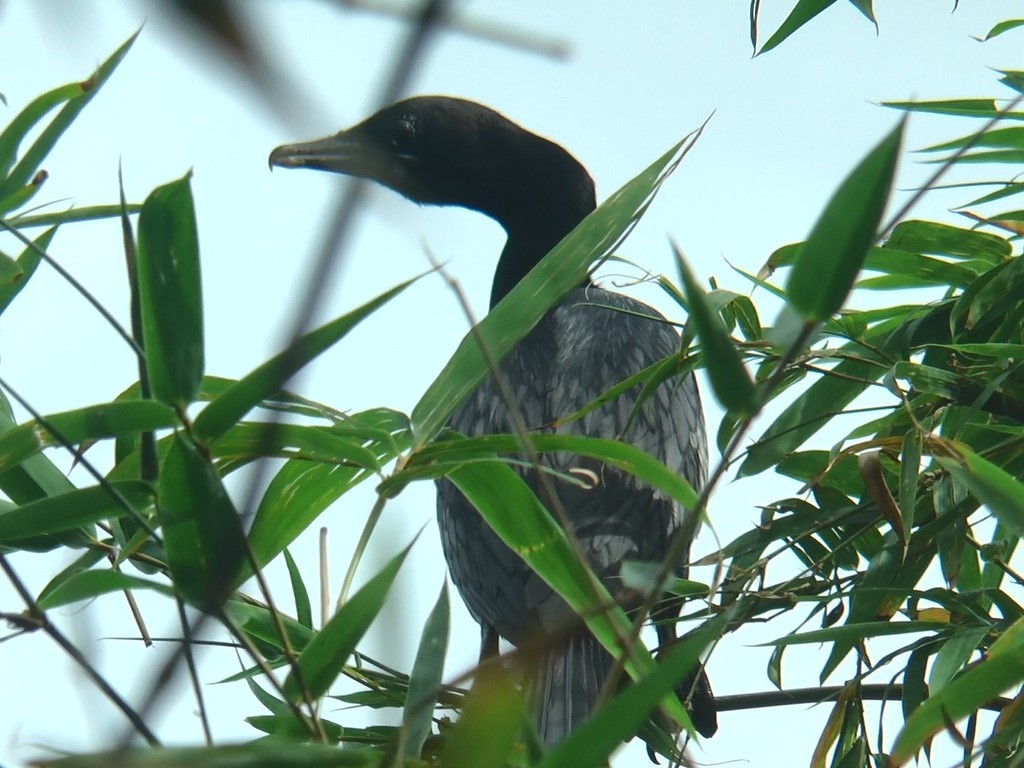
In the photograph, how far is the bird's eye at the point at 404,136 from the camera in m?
3.63

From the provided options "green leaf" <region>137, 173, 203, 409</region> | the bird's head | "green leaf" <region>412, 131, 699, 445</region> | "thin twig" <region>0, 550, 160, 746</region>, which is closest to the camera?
"thin twig" <region>0, 550, 160, 746</region>

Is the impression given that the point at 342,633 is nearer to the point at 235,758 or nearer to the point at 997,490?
the point at 235,758

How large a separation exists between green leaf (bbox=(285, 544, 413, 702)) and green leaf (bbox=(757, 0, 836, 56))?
105 cm

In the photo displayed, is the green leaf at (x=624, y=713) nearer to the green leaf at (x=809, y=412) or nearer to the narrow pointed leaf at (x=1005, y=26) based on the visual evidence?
the green leaf at (x=809, y=412)

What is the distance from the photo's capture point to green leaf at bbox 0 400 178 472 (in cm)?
94

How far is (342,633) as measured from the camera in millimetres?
1008

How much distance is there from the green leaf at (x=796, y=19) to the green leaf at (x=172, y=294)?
105 centimetres

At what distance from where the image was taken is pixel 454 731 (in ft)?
2.34

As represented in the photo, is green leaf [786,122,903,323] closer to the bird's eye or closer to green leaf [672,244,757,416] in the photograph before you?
green leaf [672,244,757,416]

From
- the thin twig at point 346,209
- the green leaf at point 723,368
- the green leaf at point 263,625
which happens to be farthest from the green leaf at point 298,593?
the thin twig at point 346,209

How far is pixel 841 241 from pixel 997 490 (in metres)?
0.67

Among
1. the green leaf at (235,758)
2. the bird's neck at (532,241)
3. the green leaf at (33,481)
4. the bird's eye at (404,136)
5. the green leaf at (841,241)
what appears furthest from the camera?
the bird's neck at (532,241)

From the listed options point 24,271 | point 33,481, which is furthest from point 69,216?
point 33,481

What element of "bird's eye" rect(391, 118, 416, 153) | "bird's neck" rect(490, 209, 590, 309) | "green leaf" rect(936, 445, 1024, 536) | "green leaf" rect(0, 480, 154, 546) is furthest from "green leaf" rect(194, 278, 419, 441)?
"bird's neck" rect(490, 209, 590, 309)
